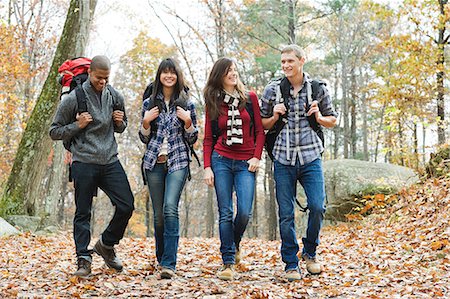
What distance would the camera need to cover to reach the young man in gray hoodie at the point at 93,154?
495 centimetres

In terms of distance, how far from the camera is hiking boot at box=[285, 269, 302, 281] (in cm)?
486

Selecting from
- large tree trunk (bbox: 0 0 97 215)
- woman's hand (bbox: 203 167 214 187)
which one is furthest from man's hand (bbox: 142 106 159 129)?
large tree trunk (bbox: 0 0 97 215)

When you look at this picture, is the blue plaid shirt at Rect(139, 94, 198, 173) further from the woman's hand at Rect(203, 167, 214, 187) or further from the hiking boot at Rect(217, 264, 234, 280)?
the hiking boot at Rect(217, 264, 234, 280)

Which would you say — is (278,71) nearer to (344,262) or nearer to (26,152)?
(26,152)

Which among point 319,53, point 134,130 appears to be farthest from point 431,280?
point 319,53

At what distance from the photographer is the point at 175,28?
19.3m

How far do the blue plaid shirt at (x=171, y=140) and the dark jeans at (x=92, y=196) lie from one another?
0.36m

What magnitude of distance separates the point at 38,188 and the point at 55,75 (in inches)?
98.4

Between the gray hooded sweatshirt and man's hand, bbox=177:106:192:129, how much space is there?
2.49ft

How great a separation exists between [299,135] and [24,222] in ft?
23.4

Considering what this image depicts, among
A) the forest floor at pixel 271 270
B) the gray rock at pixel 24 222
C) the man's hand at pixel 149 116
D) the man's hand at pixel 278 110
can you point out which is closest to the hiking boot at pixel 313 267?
the forest floor at pixel 271 270

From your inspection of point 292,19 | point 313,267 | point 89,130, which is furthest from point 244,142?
point 292,19

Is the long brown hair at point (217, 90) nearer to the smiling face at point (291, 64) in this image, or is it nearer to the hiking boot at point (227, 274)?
the smiling face at point (291, 64)

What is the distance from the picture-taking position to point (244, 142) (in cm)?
516
